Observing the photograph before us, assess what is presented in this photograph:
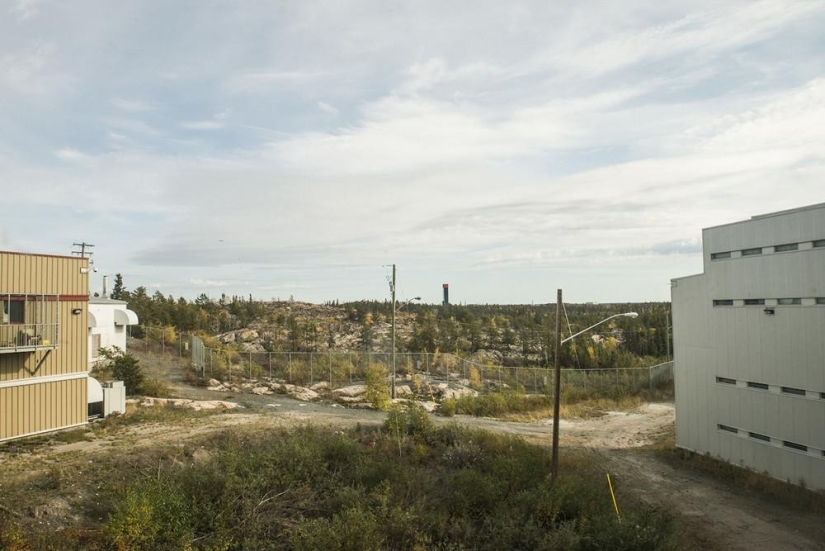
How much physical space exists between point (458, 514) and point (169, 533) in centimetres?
759

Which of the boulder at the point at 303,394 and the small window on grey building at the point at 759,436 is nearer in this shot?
the small window on grey building at the point at 759,436

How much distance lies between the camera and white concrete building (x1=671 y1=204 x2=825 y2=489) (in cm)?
1780

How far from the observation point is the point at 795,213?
1822cm

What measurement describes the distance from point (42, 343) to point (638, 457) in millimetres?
23920

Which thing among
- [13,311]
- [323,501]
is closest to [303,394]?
[13,311]

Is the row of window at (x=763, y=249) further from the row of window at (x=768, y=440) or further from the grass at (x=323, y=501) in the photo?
the grass at (x=323, y=501)

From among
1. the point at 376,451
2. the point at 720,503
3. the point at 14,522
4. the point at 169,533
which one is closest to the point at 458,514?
the point at 376,451

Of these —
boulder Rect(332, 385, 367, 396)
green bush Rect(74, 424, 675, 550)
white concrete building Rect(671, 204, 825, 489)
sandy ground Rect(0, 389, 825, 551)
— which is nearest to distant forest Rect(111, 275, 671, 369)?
boulder Rect(332, 385, 367, 396)

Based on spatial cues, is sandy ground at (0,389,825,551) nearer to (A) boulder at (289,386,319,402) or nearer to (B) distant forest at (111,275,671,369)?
(A) boulder at (289,386,319,402)

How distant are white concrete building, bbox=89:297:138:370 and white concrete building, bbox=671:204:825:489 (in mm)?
30272

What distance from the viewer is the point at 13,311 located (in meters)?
19.1

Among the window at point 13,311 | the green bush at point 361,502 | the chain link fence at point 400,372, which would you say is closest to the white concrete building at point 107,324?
the chain link fence at point 400,372

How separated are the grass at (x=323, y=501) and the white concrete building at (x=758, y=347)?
5905 mm

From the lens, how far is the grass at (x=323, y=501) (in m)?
12.7
